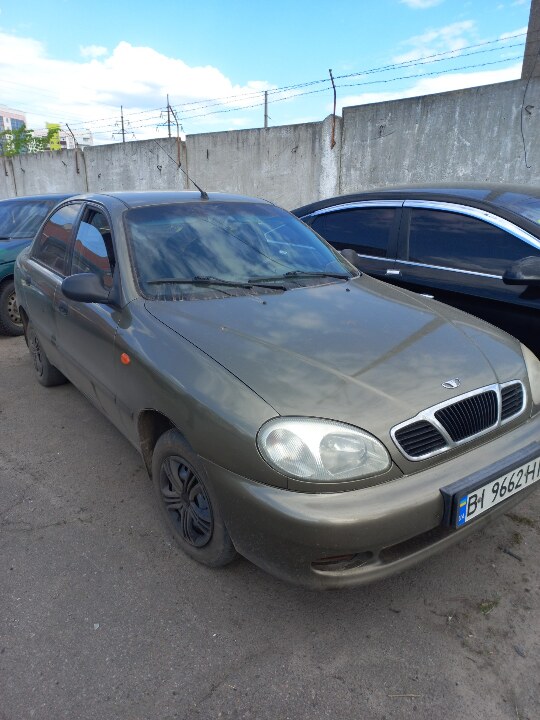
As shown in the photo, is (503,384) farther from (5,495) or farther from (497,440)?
(5,495)

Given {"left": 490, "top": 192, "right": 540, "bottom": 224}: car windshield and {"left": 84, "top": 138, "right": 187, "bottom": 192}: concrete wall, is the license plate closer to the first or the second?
{"left": 490, "top": 192, "right": 540, "bottom": 224}: car windshield

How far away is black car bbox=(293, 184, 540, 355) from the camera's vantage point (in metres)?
3.23

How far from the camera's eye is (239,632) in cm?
198

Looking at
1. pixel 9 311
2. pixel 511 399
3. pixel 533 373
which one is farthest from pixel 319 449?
pixel 9 311

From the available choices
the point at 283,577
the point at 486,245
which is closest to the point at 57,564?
the point at 283,577

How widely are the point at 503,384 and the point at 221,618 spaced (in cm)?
155

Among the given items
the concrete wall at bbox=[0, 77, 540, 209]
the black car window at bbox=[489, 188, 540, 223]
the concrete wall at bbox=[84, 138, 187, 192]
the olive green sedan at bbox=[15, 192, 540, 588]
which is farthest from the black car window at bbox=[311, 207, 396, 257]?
the concrete wall at bbox=[84, 138, 187, 192]

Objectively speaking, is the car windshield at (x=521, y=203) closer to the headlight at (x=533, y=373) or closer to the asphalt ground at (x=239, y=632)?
the headlight at (x=533, y=373)

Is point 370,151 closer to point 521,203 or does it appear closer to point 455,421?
point 521,203

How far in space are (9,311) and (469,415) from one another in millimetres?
5727

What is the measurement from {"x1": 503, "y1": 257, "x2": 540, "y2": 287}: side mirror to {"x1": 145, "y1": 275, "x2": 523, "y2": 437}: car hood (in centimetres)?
60

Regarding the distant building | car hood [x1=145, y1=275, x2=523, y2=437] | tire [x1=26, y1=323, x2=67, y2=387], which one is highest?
the distant building

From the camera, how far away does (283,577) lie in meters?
1.80

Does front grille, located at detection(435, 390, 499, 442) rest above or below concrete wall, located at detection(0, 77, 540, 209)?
below
